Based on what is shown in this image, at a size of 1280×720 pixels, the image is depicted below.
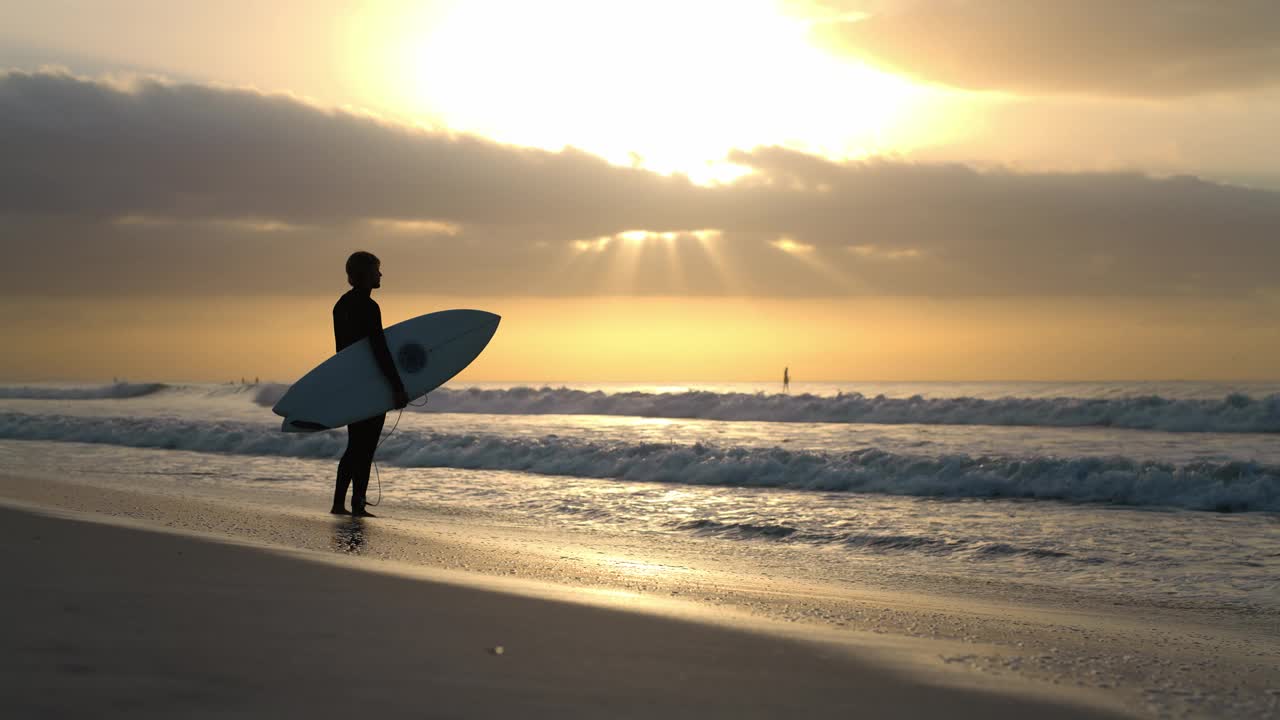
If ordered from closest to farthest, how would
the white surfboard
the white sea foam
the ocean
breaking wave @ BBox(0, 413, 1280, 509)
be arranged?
the ocean
the white surfboard
breaking wave @ BBox(0, 413, 1280, 509)
the white sea foam

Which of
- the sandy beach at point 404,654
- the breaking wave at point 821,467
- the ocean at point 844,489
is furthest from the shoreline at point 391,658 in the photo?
the breaking wave at point 821,467

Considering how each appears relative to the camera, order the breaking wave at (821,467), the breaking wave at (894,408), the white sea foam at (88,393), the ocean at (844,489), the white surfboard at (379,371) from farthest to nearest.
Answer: the white sea foam at (88,393), the breaking wave at (894,408), the breaking wave at (821,467), the white surfboard at (379,371), the ocean at (844,489)

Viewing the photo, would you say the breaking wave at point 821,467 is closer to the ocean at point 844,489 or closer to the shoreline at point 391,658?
the ocean at point 844,489

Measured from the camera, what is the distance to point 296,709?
231cm

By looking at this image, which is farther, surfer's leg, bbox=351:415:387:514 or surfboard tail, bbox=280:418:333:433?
surfboard tail, bbox=280:418:333:433

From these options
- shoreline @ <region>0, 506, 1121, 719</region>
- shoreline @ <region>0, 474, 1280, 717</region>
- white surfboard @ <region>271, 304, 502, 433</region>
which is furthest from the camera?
white surfboard @ <region>271, 304, 502, 433</region>

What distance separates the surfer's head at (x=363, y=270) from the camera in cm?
714

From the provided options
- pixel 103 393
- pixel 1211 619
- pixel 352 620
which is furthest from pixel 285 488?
pixel 103 393

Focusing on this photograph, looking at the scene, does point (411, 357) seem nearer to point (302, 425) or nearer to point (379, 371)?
point (379, 371)

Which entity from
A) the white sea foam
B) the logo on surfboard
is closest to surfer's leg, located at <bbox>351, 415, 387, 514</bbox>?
the logo on surfboard

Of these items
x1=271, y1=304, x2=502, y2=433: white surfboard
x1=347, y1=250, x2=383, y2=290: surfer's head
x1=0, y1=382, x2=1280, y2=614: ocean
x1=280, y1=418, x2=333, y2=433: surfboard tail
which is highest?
x1=347, y1=250, x2=383, y2=290: surfer's head

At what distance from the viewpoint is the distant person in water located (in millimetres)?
7160

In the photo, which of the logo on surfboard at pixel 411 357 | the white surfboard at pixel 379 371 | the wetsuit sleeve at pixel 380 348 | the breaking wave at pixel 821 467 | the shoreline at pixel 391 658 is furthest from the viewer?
the breaking wave at pixel 821 467

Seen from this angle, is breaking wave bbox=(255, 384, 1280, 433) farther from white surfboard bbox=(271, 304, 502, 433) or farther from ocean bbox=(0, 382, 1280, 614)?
white surfboard bbox=(271, 304, 502, 433)
